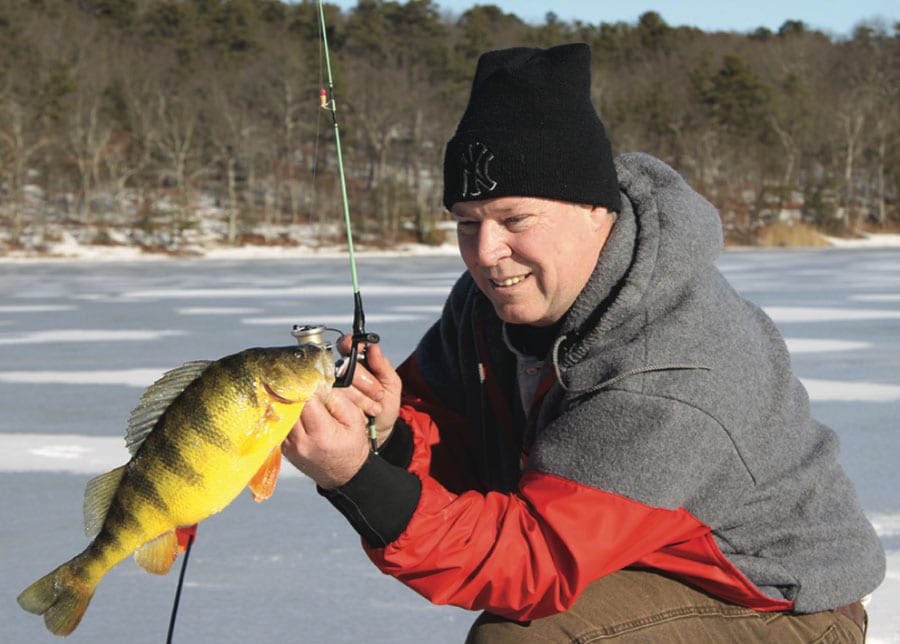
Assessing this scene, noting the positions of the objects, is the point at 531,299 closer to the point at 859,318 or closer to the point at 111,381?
the point at 111,381

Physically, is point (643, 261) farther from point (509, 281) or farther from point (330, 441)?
Result: point (330, 441)

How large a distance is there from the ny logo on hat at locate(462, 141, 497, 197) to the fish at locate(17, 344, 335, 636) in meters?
0.51

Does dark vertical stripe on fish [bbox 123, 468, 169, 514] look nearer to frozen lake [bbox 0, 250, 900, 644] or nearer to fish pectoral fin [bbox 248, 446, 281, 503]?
fish pectoral fin [bbox 248, 446, 281, 503]

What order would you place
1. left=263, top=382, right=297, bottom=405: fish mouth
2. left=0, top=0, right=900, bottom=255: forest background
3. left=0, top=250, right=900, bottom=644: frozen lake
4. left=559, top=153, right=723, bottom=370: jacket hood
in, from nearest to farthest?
left=263, top=382, right=297, bottom=405: fish mouth < left=559, top=153, right=723, bottom=370: jacket hood < left=0, top=250, right=900, bottom=644: frozen lake < left=0, top=0, right=900, bottom=255: forest background

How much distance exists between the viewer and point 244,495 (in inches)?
150

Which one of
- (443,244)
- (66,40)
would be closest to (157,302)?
(443,244)

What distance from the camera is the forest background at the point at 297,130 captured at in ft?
108

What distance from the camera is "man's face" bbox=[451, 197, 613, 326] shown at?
1958mm

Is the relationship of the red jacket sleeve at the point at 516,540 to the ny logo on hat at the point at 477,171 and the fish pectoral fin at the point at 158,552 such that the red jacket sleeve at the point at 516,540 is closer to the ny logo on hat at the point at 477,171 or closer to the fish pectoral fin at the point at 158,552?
the fish pectoral fin at the point at 158,552

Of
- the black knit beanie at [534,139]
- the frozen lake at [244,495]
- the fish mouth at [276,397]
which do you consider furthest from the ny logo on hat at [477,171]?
the frozen lake at [244,495]

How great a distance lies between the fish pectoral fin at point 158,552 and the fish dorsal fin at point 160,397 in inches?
6.1

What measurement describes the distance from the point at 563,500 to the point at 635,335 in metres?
0.34

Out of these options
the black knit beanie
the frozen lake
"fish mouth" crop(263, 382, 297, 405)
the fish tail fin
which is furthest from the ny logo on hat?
the frozen lake

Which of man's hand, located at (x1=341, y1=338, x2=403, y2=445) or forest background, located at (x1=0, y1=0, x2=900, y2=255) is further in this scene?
forest background, located at (x1=0, y1=0, x2=900, y2=255)
